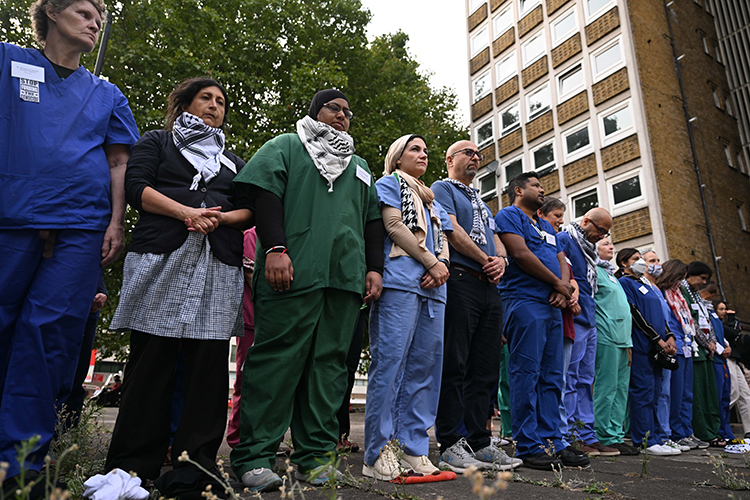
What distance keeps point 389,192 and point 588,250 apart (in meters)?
3.07

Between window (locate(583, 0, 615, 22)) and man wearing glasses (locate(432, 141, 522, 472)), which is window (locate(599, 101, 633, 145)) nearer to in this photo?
window (locate(583, 0, 615, 22))

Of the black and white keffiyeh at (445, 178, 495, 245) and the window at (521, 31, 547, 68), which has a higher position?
the window at (521, 31, 547, 68)

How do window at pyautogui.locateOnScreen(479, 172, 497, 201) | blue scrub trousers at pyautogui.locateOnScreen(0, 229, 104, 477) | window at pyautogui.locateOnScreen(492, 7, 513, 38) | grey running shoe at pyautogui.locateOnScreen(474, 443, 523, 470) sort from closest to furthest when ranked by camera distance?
blue scrub trousers at pyautogui.locateOnScreen(0, 229, 104, 477), grey running shoe at pyautogui.locateOnScreen(474, 443, 523, 470), window at pyautogui.locateOnScreen(479, 172, 497, 201), window at pyautogui.locateOnScreen(492, 7, 513, 38)

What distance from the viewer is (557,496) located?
8.32ft

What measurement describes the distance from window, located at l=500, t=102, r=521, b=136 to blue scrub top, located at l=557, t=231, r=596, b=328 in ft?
72.2

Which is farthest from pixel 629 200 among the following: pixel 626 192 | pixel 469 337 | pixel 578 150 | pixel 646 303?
pixel 469 337

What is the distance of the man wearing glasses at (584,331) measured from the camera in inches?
205

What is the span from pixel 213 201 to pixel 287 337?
796 mm

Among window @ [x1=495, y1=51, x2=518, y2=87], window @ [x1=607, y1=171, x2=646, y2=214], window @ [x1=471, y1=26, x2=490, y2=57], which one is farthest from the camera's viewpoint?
window @ [x1=471, y1=26, x2=490, y2=57]

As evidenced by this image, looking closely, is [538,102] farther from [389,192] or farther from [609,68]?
[389,192]

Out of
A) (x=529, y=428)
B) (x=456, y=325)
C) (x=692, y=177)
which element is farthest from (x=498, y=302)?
(x=692, y=177)

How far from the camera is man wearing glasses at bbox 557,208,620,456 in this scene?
5.20 m

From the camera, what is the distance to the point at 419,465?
10.1 ft

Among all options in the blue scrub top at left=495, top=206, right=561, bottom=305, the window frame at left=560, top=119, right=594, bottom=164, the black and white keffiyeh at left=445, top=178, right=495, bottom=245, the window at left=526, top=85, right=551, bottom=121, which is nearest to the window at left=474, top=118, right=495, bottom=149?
the window at left=526, top=85, right=551, bottom=121
